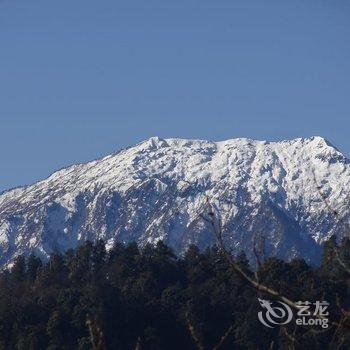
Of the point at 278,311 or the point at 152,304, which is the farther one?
the point at 152,304

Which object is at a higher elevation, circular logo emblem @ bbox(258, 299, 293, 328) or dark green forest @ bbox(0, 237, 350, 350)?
dark green forest @ bbox(0, 237, 350, 350)

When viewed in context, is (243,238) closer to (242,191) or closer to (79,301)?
(242,191)

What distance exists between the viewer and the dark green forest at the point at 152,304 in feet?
162

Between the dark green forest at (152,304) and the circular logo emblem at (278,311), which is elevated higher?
the dark green forest at (152,304)

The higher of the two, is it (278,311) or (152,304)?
(152,304)

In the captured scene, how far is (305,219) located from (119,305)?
14555 cm

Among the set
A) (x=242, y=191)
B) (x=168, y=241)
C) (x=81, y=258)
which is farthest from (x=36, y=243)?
(x=81, y=258)

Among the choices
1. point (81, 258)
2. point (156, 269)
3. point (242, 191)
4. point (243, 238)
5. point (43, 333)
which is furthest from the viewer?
point (242, 191)

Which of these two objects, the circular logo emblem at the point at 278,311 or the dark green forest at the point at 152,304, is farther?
the dark green forest at the point at 152,304

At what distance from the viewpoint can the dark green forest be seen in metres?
49.4

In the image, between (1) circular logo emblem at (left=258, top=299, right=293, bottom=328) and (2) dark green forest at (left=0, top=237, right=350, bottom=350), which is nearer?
(1) circular logo emblem at (left=258, top=299, right=293, bottom=328)

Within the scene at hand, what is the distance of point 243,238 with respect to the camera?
602 feet

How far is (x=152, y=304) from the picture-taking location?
2215 inches

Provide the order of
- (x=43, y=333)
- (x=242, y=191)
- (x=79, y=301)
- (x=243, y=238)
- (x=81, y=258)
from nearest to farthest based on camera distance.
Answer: (x=43, y=333), (x=79, y=301), (x=81, y=258), (x=243, y=238), (x=242, y=191)
